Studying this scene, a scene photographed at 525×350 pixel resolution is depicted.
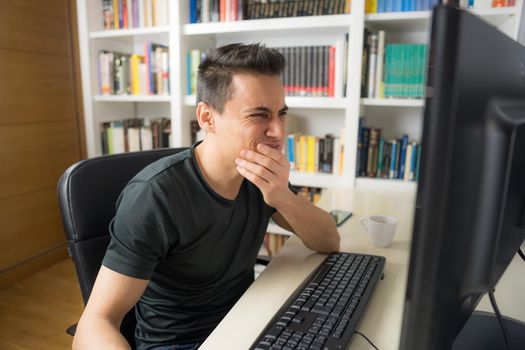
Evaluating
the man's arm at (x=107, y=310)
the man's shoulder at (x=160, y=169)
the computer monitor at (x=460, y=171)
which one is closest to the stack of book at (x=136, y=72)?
the man's shoulder at (x=160, y=169)

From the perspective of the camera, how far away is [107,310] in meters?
0.83

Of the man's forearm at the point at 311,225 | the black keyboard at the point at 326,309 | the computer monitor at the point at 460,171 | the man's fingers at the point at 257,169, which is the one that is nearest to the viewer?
the computer monitor at the point at 460,171

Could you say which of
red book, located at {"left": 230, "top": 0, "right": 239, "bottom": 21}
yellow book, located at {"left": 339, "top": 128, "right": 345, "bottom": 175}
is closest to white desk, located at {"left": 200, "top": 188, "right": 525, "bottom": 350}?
yellow book, located at {"left": 339, "top": 128, "right": 345, "bottom": 175}

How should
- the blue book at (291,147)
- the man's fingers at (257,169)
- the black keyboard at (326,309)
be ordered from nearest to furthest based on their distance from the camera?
the black keyboard at (326,309), the man's fingers at (257,169), the blue book at (291,147)

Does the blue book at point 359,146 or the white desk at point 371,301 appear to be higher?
the blue book at point 359,146

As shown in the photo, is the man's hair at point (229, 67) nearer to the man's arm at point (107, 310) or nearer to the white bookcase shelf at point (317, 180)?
the man's arm at point (107, 310)

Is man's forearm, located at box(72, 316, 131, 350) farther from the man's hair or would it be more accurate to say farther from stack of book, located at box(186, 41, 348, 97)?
stack of book, located at box(186, 41, 348, 97)

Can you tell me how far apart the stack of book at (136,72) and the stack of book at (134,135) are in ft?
0.66

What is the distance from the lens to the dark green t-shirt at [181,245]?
2.92ft

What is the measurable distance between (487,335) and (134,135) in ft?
7.70

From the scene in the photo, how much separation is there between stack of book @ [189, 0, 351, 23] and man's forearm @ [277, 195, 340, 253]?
133 cm

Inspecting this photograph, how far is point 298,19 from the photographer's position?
209cm

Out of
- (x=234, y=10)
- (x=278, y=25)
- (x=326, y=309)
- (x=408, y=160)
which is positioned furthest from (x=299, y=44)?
(x=326, y=309)

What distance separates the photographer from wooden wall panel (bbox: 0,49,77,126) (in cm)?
232
